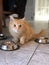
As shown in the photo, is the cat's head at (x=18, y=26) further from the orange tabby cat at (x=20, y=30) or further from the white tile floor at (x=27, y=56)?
the white tile floor at (x=27, y=56)

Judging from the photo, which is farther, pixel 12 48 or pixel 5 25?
pixel 5 25

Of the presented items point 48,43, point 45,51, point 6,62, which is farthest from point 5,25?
point 6,62

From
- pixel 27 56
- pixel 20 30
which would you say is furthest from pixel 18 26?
pixel 27 56

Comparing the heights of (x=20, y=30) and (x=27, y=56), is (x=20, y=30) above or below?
above

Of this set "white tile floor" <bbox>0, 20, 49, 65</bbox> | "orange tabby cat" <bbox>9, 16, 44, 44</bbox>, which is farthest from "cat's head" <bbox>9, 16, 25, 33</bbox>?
"white tile floor" <bbox>0, 20, 49, 65</bbox>

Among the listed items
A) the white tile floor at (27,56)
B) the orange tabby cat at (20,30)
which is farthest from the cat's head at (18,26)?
the white tile floor at (27,56)

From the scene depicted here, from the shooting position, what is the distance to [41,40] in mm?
1296

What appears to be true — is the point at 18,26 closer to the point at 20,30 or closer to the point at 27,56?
the point at 20,30

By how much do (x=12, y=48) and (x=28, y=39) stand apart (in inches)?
9.6

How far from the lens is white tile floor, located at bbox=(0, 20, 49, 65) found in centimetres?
90

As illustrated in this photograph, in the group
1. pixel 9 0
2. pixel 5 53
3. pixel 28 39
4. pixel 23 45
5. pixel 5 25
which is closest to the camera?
pixel 5 53

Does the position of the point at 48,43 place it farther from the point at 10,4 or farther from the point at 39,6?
the point at 39,6

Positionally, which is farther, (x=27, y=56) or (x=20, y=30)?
(x=20, y=30)

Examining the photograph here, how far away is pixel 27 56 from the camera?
0.99 meters
